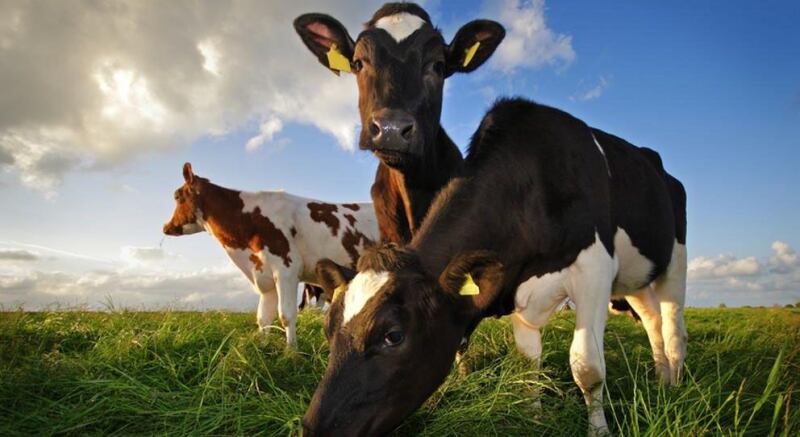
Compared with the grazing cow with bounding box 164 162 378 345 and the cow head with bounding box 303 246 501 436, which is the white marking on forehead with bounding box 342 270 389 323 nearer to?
the cow head with bounding box 303 246 501 436

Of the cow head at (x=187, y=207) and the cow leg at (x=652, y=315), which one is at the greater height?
the cow head at (x=187, y=207)

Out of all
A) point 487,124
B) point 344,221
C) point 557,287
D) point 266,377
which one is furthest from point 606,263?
point 344,221

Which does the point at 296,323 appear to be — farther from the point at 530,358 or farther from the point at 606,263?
the point at 606,263

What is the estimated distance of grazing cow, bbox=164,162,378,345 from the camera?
1055 cm

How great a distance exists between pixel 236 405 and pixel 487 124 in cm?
294

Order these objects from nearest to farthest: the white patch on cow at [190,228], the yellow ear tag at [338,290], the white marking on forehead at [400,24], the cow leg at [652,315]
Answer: the yellow ear tag at [338,290]
the white marking on forehead at [400,24]
the cow leg at [652,315]
the white patch on cow at [190,228]

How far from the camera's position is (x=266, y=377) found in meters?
5.46

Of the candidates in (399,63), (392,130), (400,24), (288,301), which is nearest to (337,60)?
(400,24)

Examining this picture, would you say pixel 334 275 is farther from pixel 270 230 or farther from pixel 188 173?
pixel 188 173

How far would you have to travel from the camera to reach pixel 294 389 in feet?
17.6

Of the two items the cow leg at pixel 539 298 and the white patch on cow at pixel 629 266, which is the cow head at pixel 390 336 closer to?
the cow leg at pixel 539 298

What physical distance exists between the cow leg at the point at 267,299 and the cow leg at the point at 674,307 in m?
6.42

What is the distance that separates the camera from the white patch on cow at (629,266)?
5258 millimetres

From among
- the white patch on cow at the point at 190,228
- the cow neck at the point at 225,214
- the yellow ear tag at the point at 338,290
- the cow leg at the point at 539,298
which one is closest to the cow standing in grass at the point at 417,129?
the cow leg at the point at 539,298
